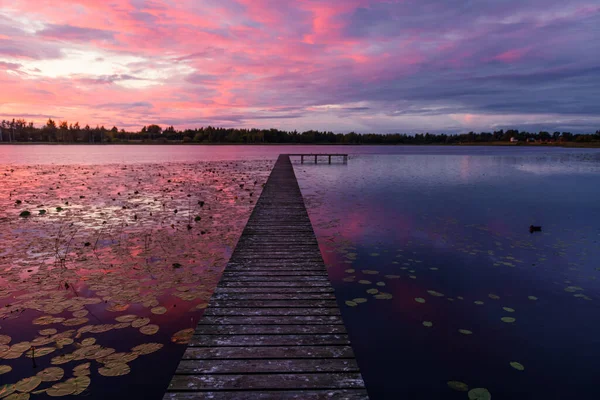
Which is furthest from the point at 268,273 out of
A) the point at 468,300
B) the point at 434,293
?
the point at 468,300

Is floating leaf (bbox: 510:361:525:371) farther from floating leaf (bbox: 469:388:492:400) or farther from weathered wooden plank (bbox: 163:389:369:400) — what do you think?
weathered wooden plank (bbox: 163:389:369:400)

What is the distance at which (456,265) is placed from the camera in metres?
9.35

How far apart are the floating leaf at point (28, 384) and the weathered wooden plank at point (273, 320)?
2.13m

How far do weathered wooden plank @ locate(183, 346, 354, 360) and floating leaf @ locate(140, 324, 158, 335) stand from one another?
1830mm

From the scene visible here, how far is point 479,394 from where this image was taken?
183 inches

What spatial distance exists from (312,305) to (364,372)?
1.33m

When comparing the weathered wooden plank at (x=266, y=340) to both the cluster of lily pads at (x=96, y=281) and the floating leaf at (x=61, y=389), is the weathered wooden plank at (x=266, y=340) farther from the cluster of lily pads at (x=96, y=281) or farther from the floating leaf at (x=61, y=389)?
the floating leaf at (x=61, y=389)

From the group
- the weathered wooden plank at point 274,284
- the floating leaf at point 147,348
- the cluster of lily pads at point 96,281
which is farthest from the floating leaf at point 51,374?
the weathered wooden plank at point 274,284

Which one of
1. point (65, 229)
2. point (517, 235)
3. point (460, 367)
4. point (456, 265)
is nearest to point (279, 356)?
point (460, 367)

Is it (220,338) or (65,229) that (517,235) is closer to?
(220,338)

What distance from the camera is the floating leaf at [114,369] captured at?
4676 millimetres

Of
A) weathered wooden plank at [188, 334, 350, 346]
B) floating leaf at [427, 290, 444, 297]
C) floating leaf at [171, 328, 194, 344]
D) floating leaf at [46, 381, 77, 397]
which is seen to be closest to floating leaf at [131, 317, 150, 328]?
floating leaf at [171, 328, 194, 344]

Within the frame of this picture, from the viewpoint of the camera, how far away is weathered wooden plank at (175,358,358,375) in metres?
3.81

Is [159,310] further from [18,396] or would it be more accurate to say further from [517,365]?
[517,365]
